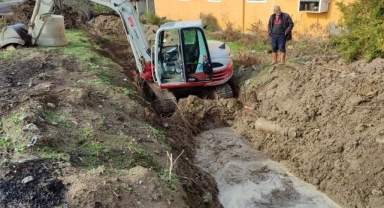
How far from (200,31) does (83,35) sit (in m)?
7.32

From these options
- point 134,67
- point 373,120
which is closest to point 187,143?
point 373,120

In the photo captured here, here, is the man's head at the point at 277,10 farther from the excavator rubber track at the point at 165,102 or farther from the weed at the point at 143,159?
the weed at the point at 143,159

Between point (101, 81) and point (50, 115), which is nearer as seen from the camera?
point (50, 115)

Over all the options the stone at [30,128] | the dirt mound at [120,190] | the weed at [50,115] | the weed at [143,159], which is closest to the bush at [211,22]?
the weed at [50,115]

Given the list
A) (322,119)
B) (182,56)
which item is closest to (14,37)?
(182,56)

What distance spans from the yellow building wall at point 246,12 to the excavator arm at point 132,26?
6.27m

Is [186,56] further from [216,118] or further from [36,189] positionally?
[36,189]

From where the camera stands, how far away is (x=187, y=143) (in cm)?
722

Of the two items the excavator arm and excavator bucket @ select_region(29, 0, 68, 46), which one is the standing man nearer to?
the excavator arm

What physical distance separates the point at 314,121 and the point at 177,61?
3.60m

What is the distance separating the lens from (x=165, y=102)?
841 cm

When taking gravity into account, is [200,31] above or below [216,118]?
above

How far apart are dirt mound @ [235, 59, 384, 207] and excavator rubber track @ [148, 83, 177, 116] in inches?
63.7

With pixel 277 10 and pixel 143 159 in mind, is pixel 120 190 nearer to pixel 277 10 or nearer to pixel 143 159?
pixel 143 159
